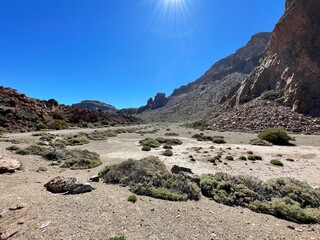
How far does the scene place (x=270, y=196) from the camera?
934 centimetres

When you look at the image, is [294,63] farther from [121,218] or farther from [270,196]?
[121,218]

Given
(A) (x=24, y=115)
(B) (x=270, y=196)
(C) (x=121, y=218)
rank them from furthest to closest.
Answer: (A) (x=24, y=115) → (B) (x=270, y=196) → (C) (x=121, y=218)

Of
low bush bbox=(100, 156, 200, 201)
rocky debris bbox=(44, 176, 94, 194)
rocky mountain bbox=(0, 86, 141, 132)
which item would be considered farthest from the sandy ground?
rocky mountain bbox=(0, 86, 141, 132)

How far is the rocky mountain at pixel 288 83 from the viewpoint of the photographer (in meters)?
46.5

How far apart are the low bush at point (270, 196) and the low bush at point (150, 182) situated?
1039mm

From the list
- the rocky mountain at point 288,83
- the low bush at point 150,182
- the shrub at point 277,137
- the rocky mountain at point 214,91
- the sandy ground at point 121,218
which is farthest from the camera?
the rocky mountain at point 214,91

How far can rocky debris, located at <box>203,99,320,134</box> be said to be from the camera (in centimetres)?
4228

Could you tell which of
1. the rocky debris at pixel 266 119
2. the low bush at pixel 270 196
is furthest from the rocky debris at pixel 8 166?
the rocky debris at pixel 266 119

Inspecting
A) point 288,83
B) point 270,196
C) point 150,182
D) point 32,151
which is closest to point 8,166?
point 32,151

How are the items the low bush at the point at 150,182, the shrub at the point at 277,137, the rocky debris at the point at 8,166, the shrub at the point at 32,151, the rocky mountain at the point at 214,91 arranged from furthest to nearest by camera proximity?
the rocky mountain at the point at 214,91 < the shrub at the point at 277,137 < the shrub at the point at 32,151 < the rocky debris at the point at 8,166 < the low bush at the point at 150,182

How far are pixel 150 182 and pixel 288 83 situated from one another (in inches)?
2273

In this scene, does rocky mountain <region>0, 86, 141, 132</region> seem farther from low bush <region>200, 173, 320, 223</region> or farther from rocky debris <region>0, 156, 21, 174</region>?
low bush <region>200, 173, 320, 223</region>

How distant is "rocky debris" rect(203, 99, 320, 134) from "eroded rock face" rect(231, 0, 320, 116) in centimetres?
290

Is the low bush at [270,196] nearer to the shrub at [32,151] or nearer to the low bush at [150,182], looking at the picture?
the low bush at [150,182]
